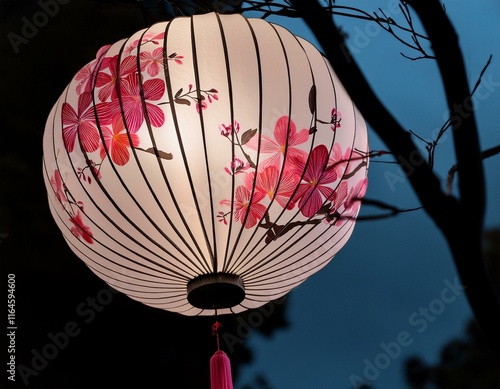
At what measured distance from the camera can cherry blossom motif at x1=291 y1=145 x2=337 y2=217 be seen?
1.54 metres

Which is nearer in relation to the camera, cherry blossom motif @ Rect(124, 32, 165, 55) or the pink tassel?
cherry blossom motif @ Rect(124, 32, 165, 55)

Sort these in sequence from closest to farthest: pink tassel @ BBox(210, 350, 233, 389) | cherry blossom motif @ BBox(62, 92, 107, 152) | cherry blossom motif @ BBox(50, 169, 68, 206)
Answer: cherry blossom motif @ BBox(62, 92, 107, 152)
cherry blossom motif @ BBox(50, 169, 68, 206)
pink tassel @ BBox(210, 350, 233, 389)

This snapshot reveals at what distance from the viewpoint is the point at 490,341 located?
2.15ft

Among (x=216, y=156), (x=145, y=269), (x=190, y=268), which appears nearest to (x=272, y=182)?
(x=216, y=156)

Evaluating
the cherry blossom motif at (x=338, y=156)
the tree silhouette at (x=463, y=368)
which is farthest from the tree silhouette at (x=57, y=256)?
the cherry blossom motif at (x=338, y=156)

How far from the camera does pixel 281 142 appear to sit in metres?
1.50

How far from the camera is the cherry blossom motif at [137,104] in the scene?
1.48 m

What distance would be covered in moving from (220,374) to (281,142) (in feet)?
2.37

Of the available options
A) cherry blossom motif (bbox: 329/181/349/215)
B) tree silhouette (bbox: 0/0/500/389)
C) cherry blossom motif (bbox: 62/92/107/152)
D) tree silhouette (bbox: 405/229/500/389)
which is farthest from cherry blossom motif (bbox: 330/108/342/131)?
tree silhouette (bbox: 405/229/500/389)

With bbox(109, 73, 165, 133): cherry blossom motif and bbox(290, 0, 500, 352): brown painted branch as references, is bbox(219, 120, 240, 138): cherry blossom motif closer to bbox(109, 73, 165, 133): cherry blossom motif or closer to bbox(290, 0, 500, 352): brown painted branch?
bbox(109, 73, 165, 133): cherry blossom motif

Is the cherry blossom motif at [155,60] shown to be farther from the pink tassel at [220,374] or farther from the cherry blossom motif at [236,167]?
the pink tassel at [220,374]

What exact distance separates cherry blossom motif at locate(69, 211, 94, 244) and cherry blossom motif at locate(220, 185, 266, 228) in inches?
16.0

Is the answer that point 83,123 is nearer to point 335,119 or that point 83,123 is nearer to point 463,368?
point 335,119

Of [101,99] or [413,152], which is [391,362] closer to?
[101,99]
